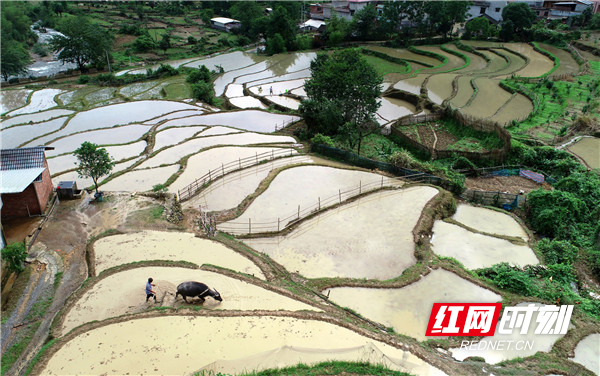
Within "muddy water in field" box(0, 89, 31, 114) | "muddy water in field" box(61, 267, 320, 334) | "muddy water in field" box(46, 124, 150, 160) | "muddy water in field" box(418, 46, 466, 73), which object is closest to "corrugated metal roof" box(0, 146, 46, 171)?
"muddy water in field" box(61, 267, 320, 334)

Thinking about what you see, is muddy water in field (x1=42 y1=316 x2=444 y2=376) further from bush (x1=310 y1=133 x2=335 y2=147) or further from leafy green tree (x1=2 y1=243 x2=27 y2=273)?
bush (x1=310 y1=133 x2=335 y2=147)

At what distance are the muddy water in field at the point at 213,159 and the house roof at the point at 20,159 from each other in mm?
5737

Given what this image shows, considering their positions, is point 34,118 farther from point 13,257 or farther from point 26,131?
point 13,257

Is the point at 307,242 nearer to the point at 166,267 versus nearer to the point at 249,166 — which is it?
the point at 166,267

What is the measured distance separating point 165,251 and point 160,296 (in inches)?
107

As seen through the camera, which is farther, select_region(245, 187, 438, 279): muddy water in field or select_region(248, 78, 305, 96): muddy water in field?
select_region(248, 78, 305, 96): muddy water in field

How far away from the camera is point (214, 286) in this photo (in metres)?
12.1

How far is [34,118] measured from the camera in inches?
1244

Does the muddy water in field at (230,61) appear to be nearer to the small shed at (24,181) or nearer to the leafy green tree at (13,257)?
the small shed at (24,181)

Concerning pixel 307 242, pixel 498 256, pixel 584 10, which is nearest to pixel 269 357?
pixel 307 242

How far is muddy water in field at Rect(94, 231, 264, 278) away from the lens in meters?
13.6

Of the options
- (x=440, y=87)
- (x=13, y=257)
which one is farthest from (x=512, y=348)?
(x=440, y=87)

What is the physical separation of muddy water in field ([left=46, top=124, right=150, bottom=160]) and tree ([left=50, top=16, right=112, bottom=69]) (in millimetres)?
23992

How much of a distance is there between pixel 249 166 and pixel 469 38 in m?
50.3
